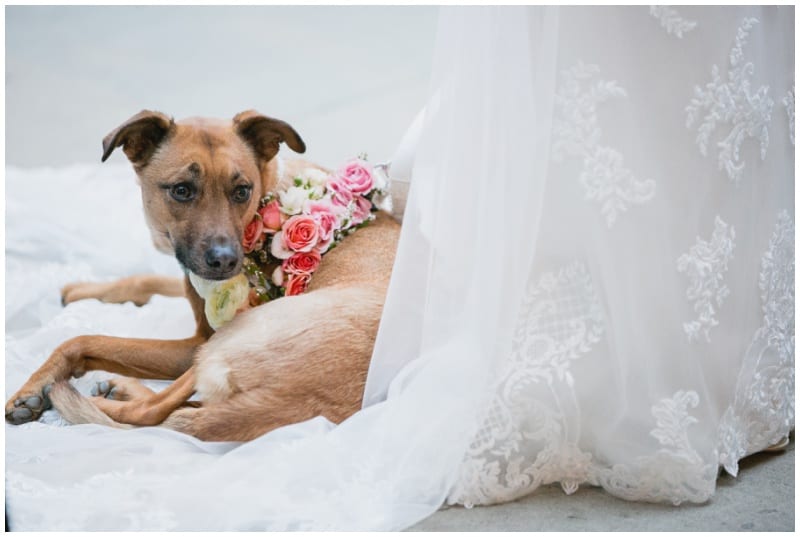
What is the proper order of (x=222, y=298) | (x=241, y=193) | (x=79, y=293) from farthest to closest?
1. (x=79, y=293)
2. (x=241, y=193)
3. (x=222, y=298)

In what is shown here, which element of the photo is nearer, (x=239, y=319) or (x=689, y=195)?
(x=689, y=195)

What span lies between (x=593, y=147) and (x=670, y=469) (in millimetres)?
931

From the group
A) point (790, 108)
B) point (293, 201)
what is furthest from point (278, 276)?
point (790, 108)

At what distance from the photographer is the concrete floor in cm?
198

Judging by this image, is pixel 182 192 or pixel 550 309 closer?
pixel 550 309

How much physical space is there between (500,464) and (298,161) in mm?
1980

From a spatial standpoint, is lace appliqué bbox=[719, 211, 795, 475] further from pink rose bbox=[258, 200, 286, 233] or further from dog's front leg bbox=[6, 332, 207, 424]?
dog's front leg bbox=[6, 332, 207, 424]

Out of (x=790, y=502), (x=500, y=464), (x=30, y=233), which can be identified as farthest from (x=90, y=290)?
(x=790, y=502)

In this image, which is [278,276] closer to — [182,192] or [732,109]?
[182,192]

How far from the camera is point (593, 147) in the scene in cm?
206

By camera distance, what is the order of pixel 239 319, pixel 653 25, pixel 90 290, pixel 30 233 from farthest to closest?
pixel 30 233 → pixel 90 290 → pixel 239 319 → pixel 653 25

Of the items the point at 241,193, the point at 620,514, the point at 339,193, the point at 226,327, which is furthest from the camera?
the point at 339,193

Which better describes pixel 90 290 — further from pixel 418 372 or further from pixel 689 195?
pixel 689 195

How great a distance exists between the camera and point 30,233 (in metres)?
4.54
